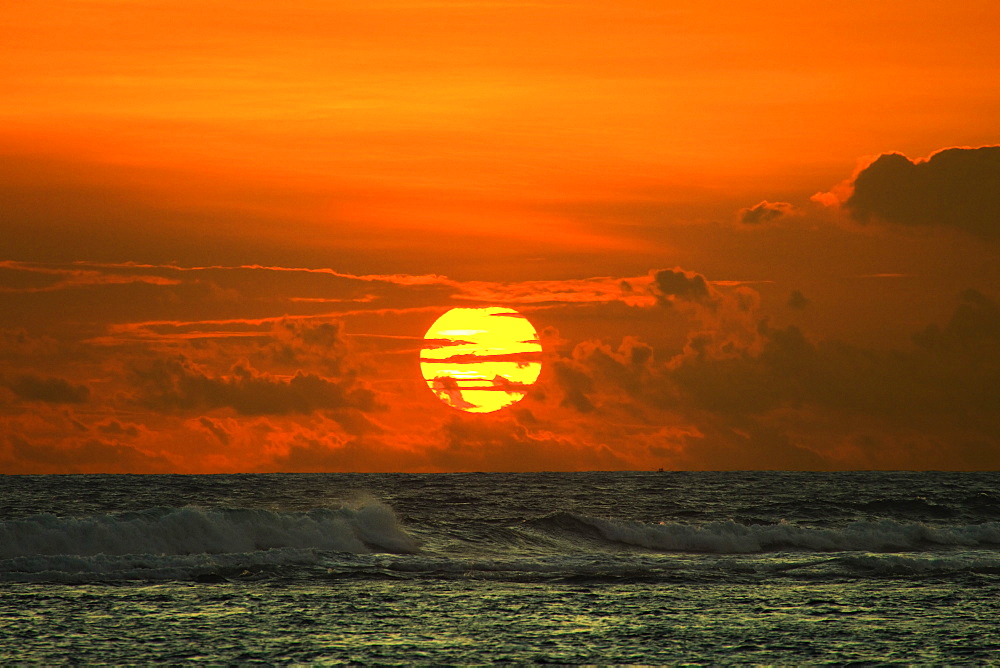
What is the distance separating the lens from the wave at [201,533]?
31719mm

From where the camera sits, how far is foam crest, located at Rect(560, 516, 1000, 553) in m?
40.5

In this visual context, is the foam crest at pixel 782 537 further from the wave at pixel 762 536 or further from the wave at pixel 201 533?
the wave at pixel 201 533

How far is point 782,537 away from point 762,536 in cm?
82

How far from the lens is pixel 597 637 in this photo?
1916 cm

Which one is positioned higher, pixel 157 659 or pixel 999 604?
pixel 157 659

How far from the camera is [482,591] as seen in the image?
2514cm

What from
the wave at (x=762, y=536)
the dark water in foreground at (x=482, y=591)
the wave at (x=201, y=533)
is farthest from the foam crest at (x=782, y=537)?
the wave at (x=201, y=533)

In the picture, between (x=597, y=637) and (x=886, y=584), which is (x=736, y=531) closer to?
(x=886, y=584)

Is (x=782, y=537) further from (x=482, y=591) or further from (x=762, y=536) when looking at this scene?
(x=482, y=591)

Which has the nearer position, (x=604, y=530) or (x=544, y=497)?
(x=604, y=530)

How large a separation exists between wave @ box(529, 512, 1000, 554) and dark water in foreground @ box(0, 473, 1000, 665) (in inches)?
3.9

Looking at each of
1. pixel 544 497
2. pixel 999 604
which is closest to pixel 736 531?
pixel 999 604

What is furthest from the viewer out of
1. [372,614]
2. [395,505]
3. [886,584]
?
[395,505]

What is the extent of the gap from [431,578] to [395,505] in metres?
35.1
